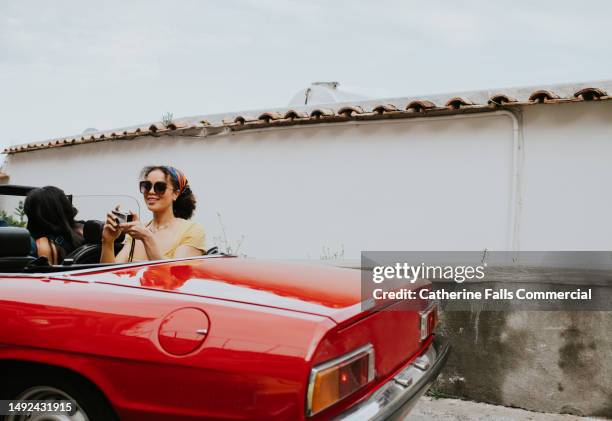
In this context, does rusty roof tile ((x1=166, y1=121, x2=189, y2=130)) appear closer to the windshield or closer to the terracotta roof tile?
the terracotta roof tile

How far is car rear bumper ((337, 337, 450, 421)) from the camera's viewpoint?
194cm

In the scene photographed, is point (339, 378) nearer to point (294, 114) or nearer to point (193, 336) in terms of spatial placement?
point (193, 336)

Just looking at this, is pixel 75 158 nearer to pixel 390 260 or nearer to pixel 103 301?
pixel 390 260

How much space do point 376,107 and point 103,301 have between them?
4766mm

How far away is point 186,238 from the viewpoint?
10.8 ft

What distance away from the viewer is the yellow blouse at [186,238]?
10.6 feet

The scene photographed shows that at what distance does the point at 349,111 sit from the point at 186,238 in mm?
3662

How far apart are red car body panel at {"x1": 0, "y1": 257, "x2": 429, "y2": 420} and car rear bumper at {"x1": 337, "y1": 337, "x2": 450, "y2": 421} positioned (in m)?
0.04

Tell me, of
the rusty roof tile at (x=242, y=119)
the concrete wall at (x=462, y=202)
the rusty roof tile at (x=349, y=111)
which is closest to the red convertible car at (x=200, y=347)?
the concrete wall at (x=462, y=202)

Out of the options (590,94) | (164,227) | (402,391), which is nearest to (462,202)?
(590,94)

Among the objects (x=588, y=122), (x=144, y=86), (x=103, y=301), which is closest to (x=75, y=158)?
(x=144, y=86)

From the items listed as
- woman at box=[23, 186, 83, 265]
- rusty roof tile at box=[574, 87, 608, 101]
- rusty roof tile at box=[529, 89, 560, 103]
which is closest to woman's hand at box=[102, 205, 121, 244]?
woman at box=[23, 186, 83, 265]

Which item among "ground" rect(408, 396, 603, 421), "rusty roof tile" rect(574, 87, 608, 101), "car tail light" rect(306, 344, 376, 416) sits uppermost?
"rusty roof tile" rect(574, 87, 608, 101)

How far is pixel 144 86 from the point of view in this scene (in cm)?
907
